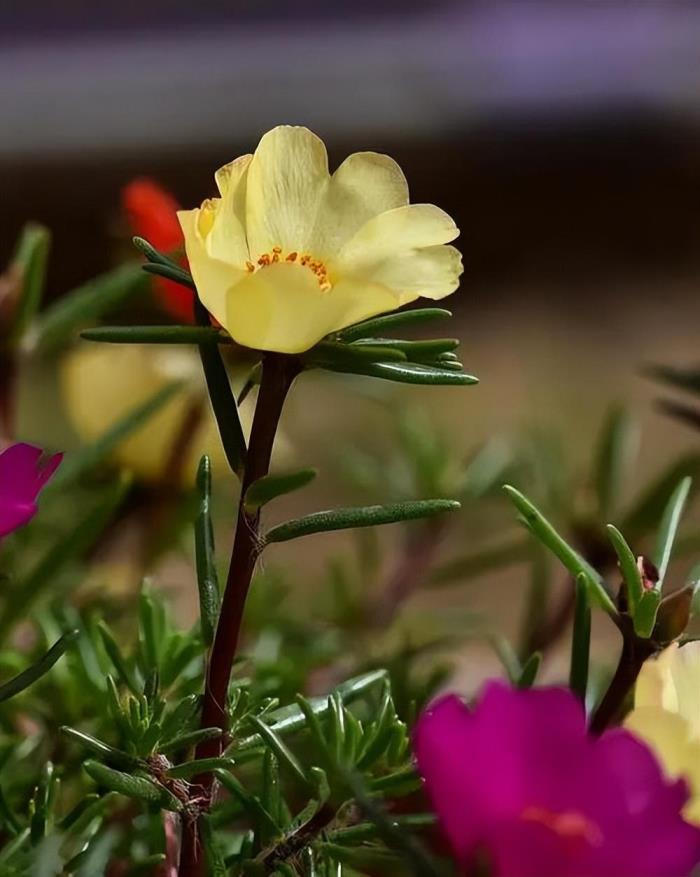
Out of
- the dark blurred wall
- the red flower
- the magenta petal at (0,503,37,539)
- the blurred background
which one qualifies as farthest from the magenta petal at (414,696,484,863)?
the dark blurred wall

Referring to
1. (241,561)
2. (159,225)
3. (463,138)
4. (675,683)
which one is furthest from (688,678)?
(463,138)

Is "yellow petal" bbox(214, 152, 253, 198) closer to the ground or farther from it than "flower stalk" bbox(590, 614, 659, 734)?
farther from it

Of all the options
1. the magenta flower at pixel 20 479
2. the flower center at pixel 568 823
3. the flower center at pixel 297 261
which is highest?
the flower center at pixel 297 261

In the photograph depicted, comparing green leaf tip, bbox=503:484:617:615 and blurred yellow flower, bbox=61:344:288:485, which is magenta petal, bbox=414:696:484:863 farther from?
blurred yellow flower, bbox=61:344:288:485

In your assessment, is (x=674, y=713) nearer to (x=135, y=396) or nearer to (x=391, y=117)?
(x=135, y=396)

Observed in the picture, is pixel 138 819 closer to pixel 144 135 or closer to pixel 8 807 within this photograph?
pixel 8 807

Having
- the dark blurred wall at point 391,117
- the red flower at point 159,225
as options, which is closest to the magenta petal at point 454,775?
the red flower at point 159,225

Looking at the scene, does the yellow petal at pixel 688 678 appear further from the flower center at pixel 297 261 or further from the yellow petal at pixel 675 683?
the flower center at pixel 297 261
